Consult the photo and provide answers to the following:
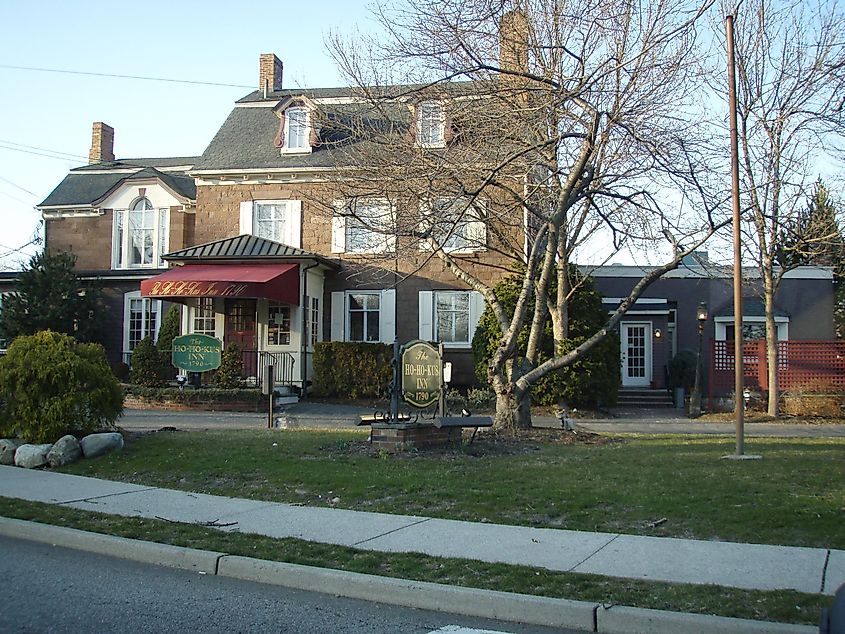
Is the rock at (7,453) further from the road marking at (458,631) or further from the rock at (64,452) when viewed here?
the road marking at (458,631)

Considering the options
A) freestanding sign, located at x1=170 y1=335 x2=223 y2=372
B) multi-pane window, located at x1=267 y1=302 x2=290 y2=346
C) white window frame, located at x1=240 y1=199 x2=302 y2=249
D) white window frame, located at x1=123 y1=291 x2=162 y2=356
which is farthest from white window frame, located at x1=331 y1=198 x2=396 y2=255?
white window frame, located at x1=123 y1=291 x2=162 y2=356

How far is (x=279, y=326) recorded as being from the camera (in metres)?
26.0

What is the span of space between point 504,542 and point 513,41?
8.76 metres

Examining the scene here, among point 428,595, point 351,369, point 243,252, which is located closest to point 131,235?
point 243,252

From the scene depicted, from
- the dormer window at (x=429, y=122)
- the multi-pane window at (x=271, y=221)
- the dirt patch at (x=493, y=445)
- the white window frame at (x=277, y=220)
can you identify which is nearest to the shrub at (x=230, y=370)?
the white window frame at (x=277, y=220)

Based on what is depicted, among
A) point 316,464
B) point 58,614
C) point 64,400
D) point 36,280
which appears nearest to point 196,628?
point 58,614

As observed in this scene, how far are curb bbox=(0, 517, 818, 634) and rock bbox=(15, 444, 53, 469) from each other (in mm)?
4679

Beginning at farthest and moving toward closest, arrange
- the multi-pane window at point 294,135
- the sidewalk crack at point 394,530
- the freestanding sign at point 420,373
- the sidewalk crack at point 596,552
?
the multi-pane window at point 294,135 → the freestanding sign at point 420,373 → the sidewalk crack at point 394,530 → the sidewalk crack at point 596,552

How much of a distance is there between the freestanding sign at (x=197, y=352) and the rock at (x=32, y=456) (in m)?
5.79

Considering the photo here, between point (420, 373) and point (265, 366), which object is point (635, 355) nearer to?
point (265, 366)

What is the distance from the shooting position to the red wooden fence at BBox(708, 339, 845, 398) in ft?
77.0

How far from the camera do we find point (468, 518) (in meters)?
8.62

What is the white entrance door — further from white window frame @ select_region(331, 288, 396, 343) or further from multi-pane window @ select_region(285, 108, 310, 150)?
multi-pane window @ select_region(285, 108, 310, 150)

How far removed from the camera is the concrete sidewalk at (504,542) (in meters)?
6.52
